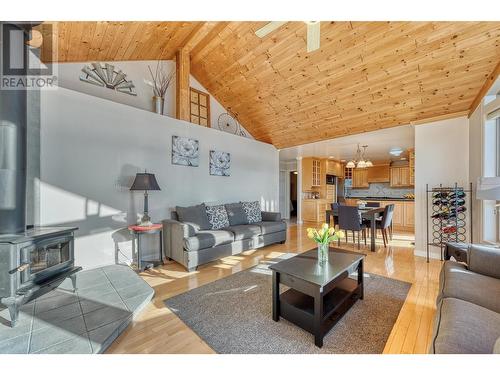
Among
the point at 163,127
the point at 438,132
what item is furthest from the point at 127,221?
the point at 438,132

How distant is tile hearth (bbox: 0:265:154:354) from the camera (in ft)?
4.94

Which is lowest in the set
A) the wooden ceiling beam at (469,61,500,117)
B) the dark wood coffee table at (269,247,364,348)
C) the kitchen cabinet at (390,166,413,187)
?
the dark wood coffee table at (269,247,364,348)

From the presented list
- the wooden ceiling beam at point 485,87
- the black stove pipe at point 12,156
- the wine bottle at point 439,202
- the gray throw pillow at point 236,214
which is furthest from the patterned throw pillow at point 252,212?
the wooden ceiling beam at point 485,87

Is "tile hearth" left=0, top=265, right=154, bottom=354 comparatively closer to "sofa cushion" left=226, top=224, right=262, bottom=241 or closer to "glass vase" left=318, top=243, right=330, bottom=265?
"sofa cushion" left=226, top=224, right=262, bottom=241

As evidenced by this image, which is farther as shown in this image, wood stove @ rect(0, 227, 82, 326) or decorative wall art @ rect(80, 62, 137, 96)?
decorative wall art @ rect(80, 62, 137, 96)

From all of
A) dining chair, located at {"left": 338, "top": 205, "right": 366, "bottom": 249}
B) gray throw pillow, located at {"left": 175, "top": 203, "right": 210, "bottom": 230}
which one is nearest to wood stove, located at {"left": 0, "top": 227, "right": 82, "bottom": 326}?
gray throw pillow, located at {"left": 175, "top": 203, "right": 210, "bottom": 230}

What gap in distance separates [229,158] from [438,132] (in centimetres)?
381

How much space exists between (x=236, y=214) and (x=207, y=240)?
1.15 metres

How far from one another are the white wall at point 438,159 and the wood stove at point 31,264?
5.11m

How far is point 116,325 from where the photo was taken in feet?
5.53

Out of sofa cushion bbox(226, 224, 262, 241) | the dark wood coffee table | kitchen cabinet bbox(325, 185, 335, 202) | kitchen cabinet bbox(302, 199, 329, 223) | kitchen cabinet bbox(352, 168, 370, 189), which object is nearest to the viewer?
the dark wood coffee table

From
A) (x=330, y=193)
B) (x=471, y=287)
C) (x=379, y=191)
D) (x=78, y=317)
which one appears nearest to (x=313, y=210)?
(x=330, y=193)

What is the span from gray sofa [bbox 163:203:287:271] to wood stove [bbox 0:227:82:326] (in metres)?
1.23
